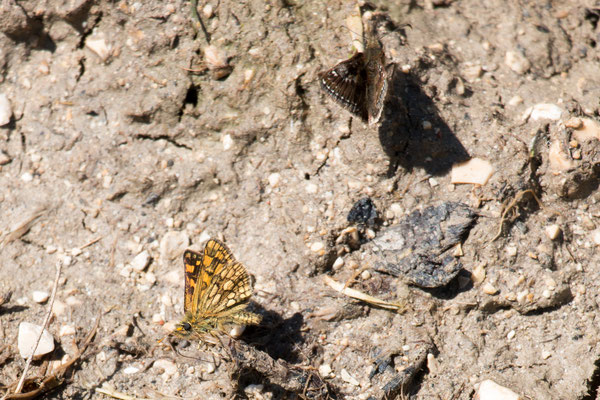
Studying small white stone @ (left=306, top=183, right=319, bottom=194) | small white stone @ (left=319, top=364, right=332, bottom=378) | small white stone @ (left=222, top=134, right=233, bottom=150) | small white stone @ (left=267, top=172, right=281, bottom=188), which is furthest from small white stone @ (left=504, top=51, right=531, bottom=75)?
small white stone @ (left=319, top=364, right=332, bottom=378)

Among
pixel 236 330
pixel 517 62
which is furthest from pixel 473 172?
pixel 236 330

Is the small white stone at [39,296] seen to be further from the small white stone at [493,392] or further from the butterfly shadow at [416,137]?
the small white stone at [493,392]

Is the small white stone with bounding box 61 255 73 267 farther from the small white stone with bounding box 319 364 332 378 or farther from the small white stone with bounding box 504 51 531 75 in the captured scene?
the small white stone with bounding box 504 51 531 75

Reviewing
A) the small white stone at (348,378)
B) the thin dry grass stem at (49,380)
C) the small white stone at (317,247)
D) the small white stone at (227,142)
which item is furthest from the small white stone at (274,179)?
the thin dry grass stem at (49,380)

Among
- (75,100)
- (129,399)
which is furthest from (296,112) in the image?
(129,399)

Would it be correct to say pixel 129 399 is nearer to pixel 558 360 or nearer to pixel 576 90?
pixel 558 360

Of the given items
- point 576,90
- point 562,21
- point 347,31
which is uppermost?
point 347,31

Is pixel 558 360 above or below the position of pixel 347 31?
below
